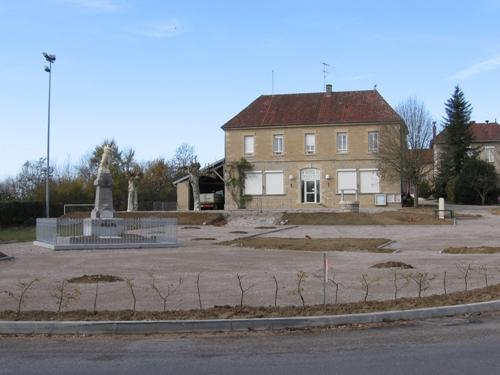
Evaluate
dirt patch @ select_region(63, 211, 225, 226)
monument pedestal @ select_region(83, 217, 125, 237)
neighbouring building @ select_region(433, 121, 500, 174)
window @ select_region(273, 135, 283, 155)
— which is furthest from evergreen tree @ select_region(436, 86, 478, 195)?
monument pedestal @ select_region(83, 217, 125, 237)

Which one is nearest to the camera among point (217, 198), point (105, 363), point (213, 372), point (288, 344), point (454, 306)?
point (213, 372)

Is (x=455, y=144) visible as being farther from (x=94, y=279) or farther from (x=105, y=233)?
(x=94, y=279)

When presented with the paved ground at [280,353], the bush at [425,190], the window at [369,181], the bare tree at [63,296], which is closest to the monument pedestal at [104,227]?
the bare tree at [63,296]

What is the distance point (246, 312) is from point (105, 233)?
59.0ft

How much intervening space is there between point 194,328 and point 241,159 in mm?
48995

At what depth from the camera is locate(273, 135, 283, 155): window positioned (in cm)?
5744

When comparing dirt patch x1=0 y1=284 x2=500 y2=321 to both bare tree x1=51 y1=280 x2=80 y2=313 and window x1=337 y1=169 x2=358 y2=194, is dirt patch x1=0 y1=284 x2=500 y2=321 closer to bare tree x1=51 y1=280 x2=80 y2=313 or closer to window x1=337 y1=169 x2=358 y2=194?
bare tree x1=51 y1=280 x2=80 y2=313

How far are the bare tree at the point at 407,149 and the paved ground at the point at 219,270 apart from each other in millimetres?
25166

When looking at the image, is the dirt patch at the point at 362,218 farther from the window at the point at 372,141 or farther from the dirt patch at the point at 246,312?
the dirt patch at the point at 246,312

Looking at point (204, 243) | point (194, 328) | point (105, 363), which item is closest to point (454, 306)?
point (194, 328)

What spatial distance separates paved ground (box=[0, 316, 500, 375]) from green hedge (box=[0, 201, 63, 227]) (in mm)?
41865

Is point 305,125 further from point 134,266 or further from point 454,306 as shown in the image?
point 454,306

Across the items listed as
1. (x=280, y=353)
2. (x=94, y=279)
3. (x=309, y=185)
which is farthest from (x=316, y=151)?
(x=280, y=353)

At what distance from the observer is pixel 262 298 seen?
1155 centimetres
